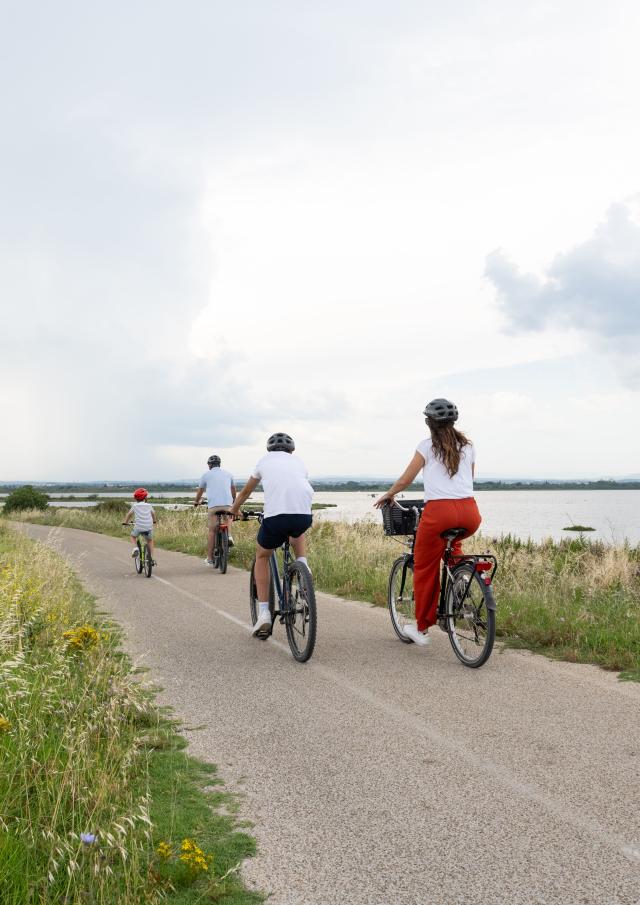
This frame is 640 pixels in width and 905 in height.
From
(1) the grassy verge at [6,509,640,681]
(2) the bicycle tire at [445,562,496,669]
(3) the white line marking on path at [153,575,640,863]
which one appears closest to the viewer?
(3) the white line marking on path at [153,575,640,863]

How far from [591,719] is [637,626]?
2.78 meters

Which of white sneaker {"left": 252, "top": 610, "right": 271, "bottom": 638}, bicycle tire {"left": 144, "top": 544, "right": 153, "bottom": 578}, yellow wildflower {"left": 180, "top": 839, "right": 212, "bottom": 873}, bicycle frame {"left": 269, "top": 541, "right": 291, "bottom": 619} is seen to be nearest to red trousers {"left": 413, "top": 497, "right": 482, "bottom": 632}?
bicycle frame {"left": 269, "top": 541, "right": 291, "bottom": 619}

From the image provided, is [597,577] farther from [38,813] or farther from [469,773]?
[38,813]

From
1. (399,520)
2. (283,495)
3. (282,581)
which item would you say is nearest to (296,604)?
(282,581)

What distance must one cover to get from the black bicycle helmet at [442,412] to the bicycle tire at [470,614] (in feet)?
4.42

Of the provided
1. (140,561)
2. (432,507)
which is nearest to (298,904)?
(432,507)

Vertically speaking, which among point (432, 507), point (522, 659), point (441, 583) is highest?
point (432, 507)

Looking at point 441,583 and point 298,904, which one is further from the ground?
point 441,583

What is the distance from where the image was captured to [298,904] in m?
3.05

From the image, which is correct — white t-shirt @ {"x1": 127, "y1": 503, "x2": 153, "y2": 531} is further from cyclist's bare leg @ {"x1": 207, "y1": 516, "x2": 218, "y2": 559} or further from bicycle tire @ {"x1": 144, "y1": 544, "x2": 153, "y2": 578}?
cyclist's bare leg @ {"x1": 207, "y1": 516, "x2": 218, "y2": 559}

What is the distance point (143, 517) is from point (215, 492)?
5.14 feet

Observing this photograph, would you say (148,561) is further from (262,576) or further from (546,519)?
(546,519)

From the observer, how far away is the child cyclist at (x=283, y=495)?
7.58 metres

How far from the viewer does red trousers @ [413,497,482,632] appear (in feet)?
23.0
